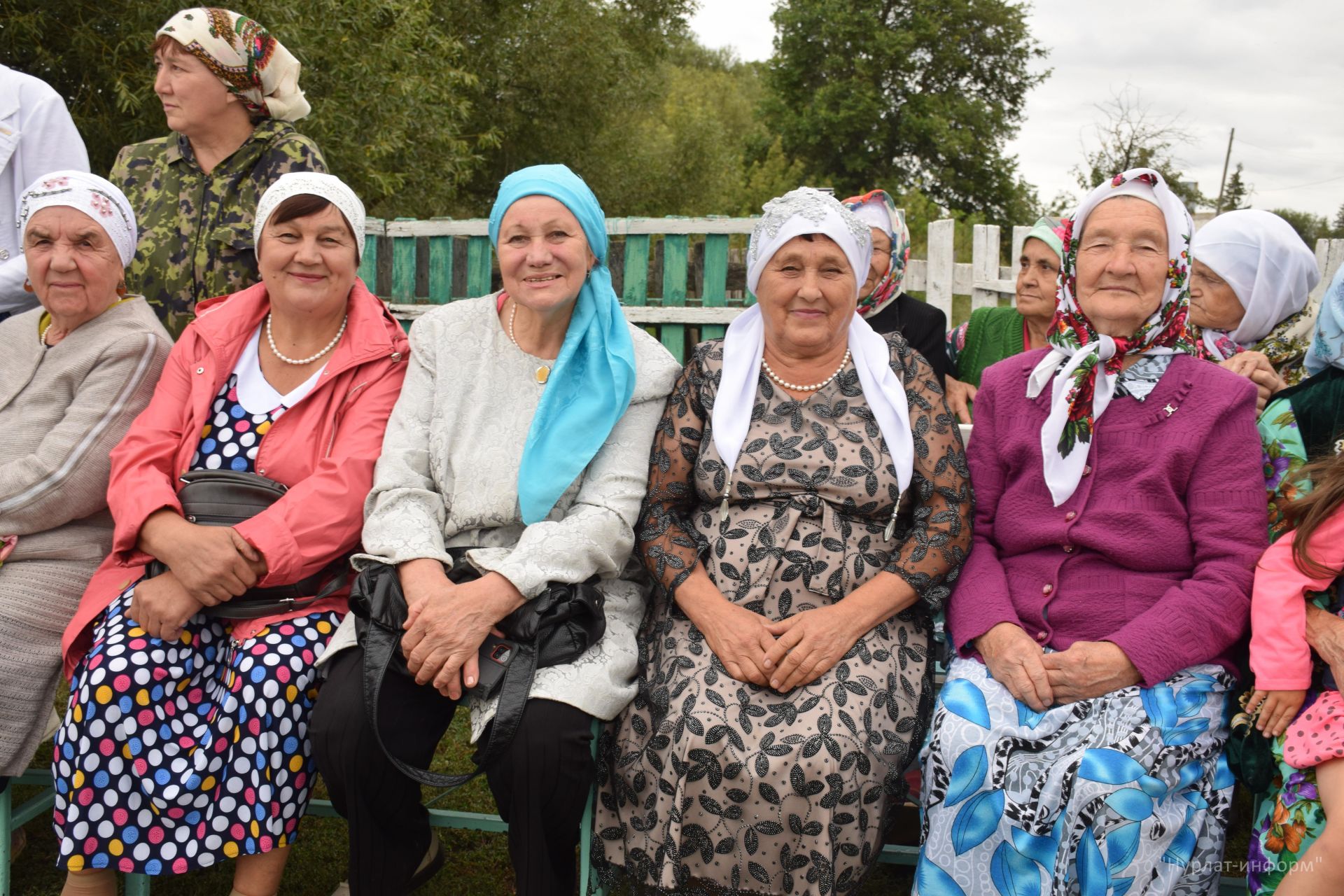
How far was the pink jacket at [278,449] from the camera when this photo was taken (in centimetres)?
277

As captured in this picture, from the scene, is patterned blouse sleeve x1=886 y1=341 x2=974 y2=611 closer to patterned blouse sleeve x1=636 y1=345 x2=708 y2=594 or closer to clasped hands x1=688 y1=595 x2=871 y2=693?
clasped hands x1=688 y1=595 x2=871 y2=693

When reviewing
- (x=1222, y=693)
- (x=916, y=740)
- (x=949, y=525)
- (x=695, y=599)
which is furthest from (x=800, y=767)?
(x=1222, y=693)

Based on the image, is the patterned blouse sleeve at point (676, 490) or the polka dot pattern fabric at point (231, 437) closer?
the patterned blouse sleeve at point (676, 490)

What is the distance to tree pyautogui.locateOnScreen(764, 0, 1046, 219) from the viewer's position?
110 feet

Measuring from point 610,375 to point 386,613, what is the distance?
2.88 feet

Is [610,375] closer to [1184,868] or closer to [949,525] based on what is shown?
[949,525]

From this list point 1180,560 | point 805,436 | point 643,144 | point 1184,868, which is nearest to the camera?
point 1184,868

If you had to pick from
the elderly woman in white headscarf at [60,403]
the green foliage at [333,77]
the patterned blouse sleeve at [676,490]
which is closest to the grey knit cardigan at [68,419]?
the elderly woman in white headscarf at [60,403]

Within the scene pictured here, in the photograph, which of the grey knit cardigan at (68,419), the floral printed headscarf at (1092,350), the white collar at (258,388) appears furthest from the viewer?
the white collar at (258,388)

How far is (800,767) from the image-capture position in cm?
241

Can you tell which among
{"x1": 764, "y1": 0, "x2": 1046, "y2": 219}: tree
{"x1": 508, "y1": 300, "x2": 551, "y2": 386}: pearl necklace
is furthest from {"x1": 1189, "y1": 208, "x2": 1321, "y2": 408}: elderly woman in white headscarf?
{"x1": 764, "y1": 0, "x2": 1046, "y2": 219}: tree

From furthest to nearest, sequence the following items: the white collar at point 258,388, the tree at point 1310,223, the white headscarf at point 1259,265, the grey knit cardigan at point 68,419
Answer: the tree at point 1310,223 < the white headscarf at point 1259,265 < the white collar at point 258,388 < the grey knit cardigan at point 68,419

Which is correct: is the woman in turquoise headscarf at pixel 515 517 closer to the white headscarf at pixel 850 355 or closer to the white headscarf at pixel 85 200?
the white headscarf at pixel 850 355

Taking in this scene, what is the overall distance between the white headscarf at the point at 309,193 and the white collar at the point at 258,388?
0.36 meters
